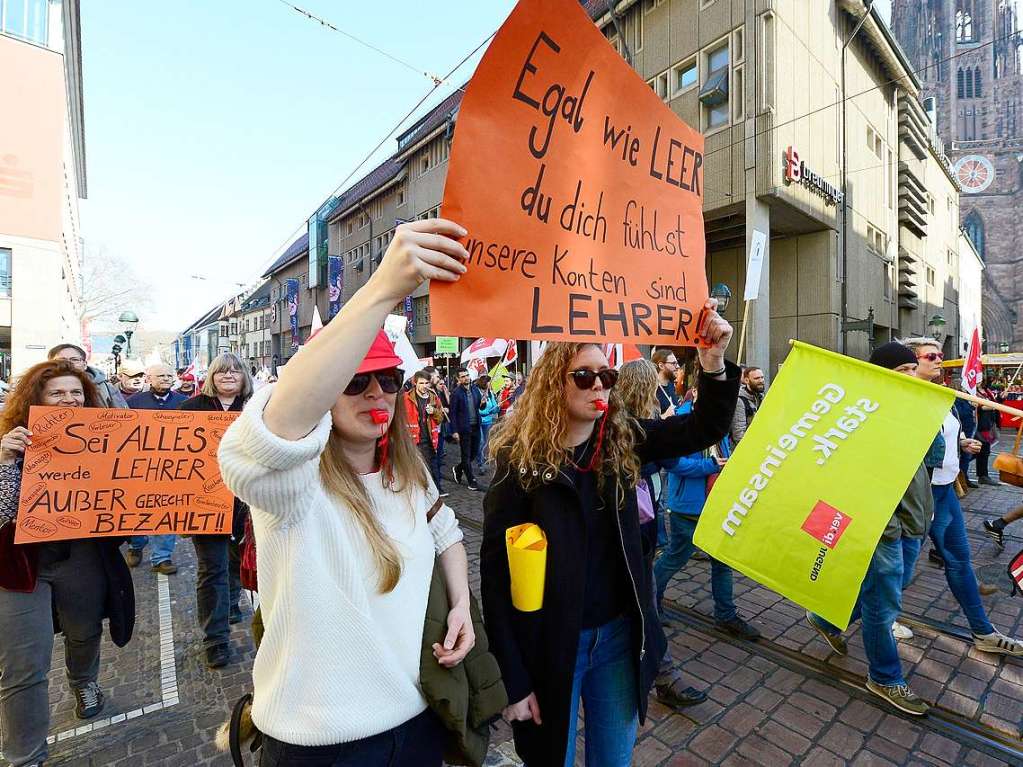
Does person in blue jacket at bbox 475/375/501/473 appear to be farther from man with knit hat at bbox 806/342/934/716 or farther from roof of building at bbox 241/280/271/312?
roof of building at bbox 241/280/271/312

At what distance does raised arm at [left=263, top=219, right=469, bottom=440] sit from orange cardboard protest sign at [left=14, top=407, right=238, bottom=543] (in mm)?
2615

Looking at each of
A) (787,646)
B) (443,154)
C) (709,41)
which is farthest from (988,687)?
(443,154)

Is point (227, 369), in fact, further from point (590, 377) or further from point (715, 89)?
point (715, 89)

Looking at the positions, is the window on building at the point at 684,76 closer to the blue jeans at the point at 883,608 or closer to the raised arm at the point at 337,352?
the blue jeans at the point at 883,608

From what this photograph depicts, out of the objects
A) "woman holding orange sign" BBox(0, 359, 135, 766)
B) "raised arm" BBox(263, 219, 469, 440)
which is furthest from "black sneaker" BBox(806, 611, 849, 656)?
"woman holding orange sign" BBox(0, 359, 135, 766)

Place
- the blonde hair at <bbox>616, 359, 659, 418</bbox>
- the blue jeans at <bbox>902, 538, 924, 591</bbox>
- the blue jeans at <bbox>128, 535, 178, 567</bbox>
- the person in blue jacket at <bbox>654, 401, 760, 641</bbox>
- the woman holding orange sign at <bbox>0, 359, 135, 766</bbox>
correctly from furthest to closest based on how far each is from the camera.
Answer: the blue jeans at <bbox>128, 535, 178, 567</bbox> < the person in blue jacket at <bbox>654, 401, 760, 641</bbox> < the blue jeans at <bbox>902, 538, 924, 591</bbox> < the blonde hair at <bbox>616, 359, 659, 418</bbox> < the woman holding orange sign at <bbox>0, 359, 135, 766</bbox>

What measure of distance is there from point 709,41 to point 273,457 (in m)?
19.3

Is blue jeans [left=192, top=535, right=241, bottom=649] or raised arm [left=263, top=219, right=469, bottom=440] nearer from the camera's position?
raised arm [left=263, top=219, right=469, bottom=440]

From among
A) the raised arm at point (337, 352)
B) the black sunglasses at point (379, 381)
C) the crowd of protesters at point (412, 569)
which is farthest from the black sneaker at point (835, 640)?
the raised arm at point (337, 352)

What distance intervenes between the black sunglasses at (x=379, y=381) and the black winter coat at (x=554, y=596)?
0.68 m

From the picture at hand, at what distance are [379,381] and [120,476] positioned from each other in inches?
109

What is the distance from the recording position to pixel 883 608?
3.11 metres

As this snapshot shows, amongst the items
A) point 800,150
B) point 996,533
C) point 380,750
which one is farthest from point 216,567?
point 800,150

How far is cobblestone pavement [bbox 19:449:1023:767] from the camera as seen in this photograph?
2.80 m
